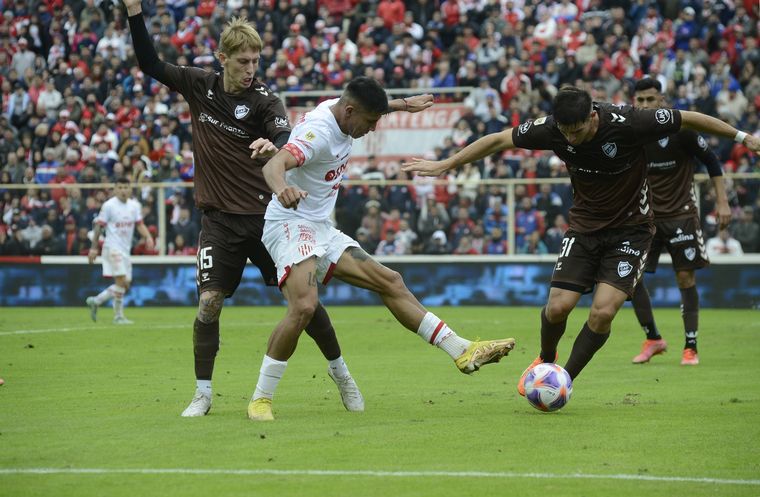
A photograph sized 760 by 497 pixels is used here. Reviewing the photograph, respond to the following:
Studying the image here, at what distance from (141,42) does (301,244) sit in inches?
76.6

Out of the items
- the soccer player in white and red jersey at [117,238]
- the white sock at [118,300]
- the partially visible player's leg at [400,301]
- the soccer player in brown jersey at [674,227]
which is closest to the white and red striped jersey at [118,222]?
the soccer player in white and red jersey at [117,238]

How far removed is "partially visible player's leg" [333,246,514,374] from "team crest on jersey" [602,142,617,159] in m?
1.66

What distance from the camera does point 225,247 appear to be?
8.65 meters

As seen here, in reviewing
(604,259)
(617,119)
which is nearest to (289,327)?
(604,259)

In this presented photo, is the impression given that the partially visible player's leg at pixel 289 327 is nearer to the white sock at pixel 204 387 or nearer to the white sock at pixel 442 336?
the white sock at pixel 204 387

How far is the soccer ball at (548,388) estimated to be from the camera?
8406mm

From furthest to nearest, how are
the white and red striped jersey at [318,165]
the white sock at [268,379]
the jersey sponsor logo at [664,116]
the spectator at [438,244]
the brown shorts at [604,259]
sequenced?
the spectator at [438,244], the brown shorts at [604,259], the jersey sponsor logo at [664,116], the white sock at [268,379], the white and red striped jersey at [318,165]

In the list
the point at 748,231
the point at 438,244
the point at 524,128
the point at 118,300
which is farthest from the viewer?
the point at 438,244

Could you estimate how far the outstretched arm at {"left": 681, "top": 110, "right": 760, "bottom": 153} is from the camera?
8.51m

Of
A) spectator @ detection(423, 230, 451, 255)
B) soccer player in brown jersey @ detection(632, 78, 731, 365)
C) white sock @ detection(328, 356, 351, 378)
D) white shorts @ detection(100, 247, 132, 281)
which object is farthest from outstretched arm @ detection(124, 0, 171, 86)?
spectator @ detection(423, 230, 451, 255)

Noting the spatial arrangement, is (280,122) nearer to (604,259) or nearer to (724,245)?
(604,259)

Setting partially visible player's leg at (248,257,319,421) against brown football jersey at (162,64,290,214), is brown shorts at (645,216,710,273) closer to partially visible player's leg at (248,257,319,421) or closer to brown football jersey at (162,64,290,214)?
brown football jersey at (162,64,290,214)

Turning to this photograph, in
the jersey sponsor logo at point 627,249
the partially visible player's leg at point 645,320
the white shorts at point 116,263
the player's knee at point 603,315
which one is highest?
the jersey sponsor logo at point 627,249

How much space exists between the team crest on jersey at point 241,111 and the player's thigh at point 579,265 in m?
2.61
